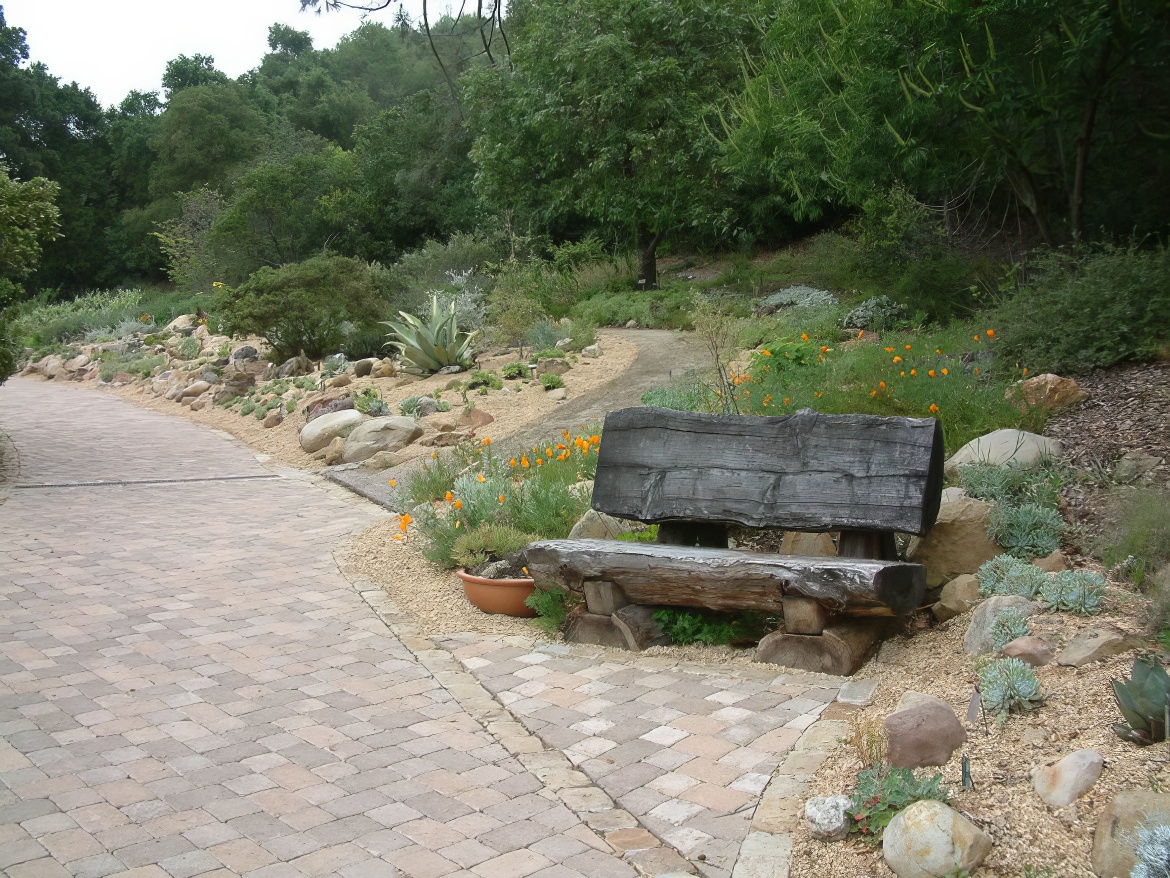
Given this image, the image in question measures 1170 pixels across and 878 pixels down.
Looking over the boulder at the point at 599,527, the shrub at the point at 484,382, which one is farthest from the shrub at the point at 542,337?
the boulder at the point at 599,527

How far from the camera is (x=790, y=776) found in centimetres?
345

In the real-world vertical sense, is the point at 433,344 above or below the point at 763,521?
above

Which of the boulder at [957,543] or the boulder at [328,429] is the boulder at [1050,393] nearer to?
the boulder at [957,543]

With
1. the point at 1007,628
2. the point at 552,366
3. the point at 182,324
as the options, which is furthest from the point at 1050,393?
the point at 182,324

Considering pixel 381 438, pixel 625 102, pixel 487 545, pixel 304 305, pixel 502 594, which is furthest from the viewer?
pixel 625 102

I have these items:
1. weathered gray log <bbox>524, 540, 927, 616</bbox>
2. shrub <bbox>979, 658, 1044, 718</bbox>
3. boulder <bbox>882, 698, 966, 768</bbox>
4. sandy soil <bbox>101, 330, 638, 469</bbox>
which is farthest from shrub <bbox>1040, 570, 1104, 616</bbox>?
sandy soil <bbox>101, 330, 638, 469</bbox>

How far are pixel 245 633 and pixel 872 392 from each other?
4.05 m

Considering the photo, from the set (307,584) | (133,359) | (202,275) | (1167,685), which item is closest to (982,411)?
(1167,685)

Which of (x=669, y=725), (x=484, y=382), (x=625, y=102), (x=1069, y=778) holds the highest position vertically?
(x=625, y=102)

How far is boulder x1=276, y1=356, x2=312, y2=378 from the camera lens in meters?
14.4

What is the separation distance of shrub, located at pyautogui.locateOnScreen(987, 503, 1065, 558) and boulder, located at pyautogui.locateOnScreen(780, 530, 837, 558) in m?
0.77

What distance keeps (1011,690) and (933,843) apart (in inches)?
35.5

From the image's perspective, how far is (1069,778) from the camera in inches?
112

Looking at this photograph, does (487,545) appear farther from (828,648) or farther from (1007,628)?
(1007,628)
